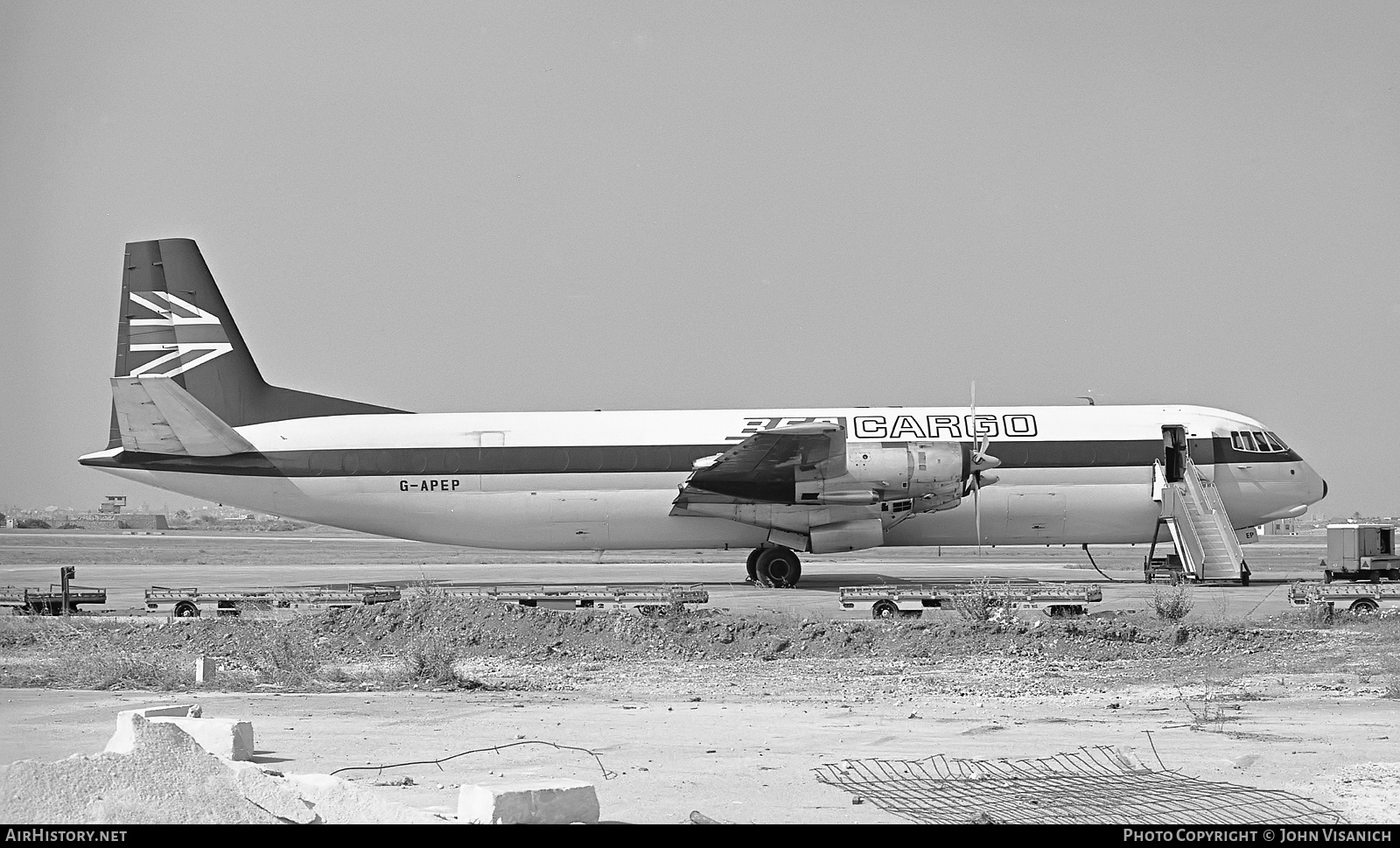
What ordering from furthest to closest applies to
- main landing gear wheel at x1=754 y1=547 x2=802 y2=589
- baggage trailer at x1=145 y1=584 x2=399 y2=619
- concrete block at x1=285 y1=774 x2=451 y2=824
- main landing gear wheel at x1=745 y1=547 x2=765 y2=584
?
main landing gear wheel at x1=745 y1=547 x2=765 y2=584 → main landing gear wheel at x1=754 y1=547 x2=802 y2=589 → baggage trailer at x1=145 y1=584 x2=399 y2=619 → concrete block at x1=285 y1=774 x2=451 y2=824

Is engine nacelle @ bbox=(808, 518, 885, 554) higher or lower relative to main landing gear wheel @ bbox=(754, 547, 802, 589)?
higher

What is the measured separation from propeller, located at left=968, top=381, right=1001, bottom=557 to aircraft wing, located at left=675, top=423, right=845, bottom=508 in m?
2.75

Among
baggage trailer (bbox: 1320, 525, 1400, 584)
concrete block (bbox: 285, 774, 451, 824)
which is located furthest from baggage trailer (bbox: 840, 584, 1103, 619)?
concrete block (bbox: 285, 774, 451, 824)

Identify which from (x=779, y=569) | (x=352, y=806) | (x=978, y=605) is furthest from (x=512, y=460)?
(x=352, y=806)

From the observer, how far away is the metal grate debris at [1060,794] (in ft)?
26.3

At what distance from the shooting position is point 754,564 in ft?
94.3

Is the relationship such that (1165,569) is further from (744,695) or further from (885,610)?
(744,695)

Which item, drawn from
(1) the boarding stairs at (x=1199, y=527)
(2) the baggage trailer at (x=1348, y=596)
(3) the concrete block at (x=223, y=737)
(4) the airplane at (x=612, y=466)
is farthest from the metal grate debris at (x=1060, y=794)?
(1) the boarding stairs at (x=1199, y=527)

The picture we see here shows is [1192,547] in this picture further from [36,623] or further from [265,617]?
[36,623]

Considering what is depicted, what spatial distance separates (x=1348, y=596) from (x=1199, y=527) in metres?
5.16

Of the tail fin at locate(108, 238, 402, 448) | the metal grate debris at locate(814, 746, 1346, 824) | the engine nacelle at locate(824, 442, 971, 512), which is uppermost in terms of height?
the tail fin at locate(108, 238, 402, 448)

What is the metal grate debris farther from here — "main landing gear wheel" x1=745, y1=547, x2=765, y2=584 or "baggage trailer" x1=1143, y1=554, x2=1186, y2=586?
"baggage trailer" x1=1143, y1=554, x2=1186, y2=586

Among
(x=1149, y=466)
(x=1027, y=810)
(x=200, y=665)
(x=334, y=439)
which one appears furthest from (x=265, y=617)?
(x=1149, y=466)

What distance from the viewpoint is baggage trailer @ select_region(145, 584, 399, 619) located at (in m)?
22.3
